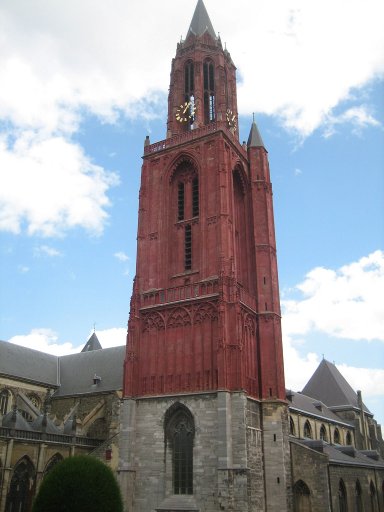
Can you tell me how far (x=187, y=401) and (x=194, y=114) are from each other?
2126 centimetres

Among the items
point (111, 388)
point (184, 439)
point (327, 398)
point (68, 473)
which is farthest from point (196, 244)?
point (327, 398)

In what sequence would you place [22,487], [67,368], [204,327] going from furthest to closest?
[67,368] → [22,487] → [204,327]

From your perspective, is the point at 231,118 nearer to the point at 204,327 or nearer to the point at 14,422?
the point at 204,327

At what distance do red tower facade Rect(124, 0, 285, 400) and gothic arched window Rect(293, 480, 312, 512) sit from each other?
16.7ft

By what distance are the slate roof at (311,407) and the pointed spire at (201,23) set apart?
30.4 metres

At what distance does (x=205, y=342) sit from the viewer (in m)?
A: 29.3

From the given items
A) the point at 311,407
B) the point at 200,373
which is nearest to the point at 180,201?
the point at 200,373

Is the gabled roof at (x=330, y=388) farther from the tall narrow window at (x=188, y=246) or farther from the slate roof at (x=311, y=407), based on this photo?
the tall narrow window at (x=188, y=246)

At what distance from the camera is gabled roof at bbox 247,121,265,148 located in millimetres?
38281

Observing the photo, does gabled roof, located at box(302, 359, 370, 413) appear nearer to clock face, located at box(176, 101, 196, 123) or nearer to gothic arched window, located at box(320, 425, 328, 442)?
gothic arched window, located at box(320, 425, 328, 442)

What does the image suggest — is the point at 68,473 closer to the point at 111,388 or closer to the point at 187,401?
the point at 187,401

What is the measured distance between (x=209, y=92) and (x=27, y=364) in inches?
1077

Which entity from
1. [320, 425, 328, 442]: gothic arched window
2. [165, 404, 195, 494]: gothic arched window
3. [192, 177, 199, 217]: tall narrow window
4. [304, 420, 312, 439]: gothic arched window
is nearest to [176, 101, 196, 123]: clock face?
[192, 177, 199, 217]: tall narrow window

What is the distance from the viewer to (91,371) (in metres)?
44.0
